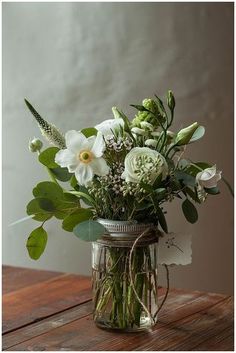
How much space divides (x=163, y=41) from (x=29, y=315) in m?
1.60

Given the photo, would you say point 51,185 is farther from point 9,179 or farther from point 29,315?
point 9,179

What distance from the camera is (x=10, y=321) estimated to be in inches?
54.9

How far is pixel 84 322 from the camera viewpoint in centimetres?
137

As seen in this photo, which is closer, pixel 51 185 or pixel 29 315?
pixel 51 185

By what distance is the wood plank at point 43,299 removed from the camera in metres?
1.42

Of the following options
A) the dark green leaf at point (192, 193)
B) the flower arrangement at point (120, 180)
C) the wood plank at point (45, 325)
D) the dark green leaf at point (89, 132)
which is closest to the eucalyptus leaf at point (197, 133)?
the flower arrangement at point (120, 180)

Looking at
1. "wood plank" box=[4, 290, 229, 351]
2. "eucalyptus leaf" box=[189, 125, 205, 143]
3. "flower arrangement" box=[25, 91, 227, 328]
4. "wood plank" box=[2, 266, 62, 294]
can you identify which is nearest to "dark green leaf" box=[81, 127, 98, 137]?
"flower arrangement" box=[25, 91, 227, 328]

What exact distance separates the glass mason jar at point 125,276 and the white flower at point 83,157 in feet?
0.38

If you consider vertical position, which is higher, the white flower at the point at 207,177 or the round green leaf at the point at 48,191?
the white flower at the point at 207,177

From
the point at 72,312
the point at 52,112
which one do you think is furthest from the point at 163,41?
the point at 72,312

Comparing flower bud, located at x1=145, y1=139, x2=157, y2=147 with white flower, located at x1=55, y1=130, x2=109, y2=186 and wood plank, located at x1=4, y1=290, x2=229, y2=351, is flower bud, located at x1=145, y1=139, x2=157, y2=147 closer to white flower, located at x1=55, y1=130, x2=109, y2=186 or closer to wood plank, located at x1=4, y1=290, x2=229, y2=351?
white flower, located at x1=55, y1=130, x2=109, y2=186

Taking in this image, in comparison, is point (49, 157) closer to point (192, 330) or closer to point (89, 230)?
point (89, 230)

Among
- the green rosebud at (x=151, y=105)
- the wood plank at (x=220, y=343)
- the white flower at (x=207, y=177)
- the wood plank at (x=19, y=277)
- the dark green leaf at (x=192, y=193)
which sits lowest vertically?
the wood plank at (x=220, y=343)

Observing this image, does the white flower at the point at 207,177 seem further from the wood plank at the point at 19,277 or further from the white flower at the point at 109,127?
the wood plank at the point at 19,277
